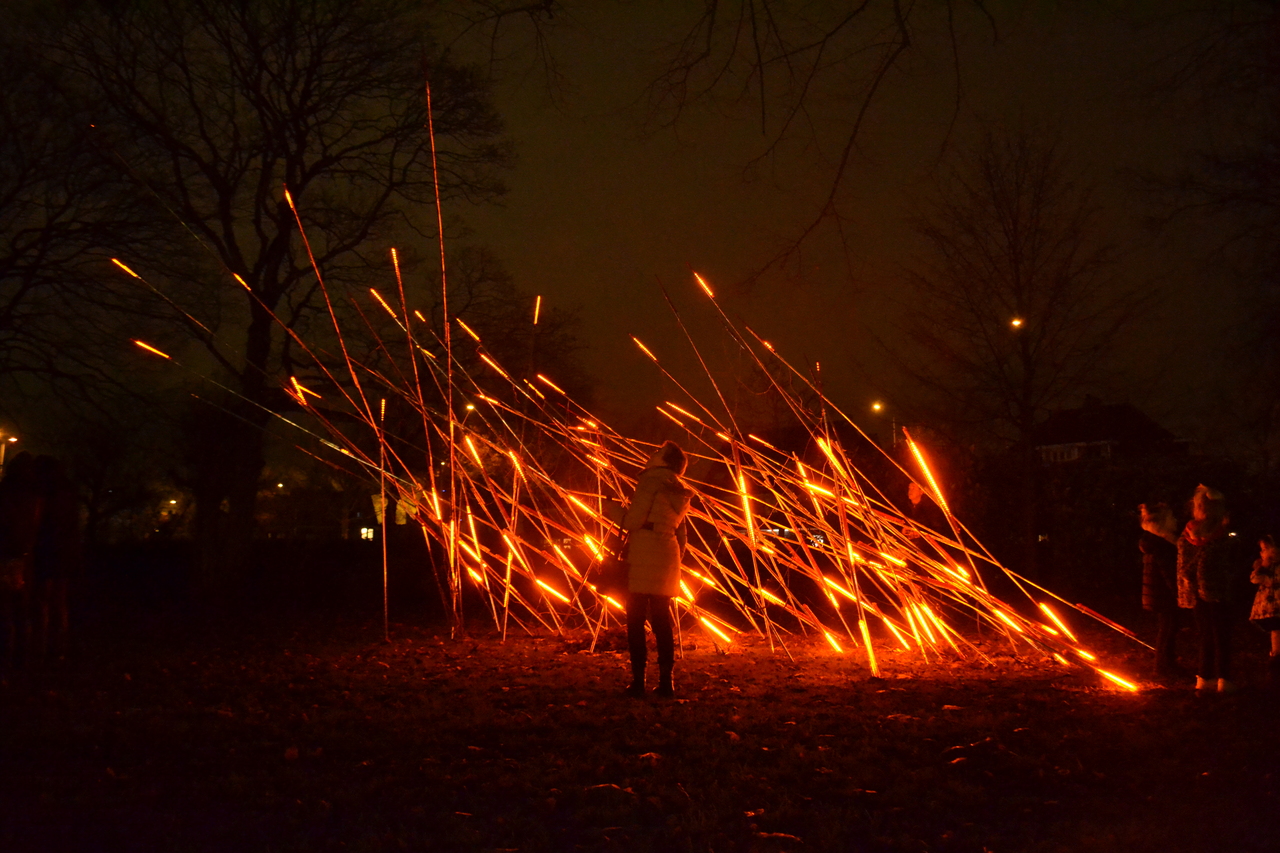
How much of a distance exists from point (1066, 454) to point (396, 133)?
2855 cm

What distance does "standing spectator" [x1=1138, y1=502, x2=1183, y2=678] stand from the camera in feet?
22.2

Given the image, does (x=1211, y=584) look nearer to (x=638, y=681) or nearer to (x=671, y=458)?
(x=671, y=458)

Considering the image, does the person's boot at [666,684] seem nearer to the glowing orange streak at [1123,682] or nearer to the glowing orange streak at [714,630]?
the glowing orange streak at [714,630]

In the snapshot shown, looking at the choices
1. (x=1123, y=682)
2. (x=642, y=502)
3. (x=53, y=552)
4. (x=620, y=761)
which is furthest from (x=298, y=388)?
(x=1123, y=682)

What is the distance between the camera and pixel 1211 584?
6.19 m

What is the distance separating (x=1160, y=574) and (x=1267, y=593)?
79 centimetres

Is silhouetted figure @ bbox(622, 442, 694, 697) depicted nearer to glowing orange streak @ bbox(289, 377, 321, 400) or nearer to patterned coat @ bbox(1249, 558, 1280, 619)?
glowing orange streak @ bbox(289, 377, 321, 400)

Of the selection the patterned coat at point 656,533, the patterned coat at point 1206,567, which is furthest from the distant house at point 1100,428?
the patterned coat at point 656,533

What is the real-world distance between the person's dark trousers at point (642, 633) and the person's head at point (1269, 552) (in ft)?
14.8

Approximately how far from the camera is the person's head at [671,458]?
20.0 feet

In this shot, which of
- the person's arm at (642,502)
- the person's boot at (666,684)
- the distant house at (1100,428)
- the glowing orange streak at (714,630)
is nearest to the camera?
the person's boot at (666,684)

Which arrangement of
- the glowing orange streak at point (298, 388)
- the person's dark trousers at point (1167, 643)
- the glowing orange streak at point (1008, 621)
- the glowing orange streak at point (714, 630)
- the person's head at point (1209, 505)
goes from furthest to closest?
the glowing orange streak at point (714, 630)
the glowing orange streak at point (298, 388)
the person's dark trousers at point (1167, 643)
the glowing orange streak at point (1008, 621)
the person's head at point (1209, 505)

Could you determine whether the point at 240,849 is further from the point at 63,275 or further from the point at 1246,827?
the point at 63,275

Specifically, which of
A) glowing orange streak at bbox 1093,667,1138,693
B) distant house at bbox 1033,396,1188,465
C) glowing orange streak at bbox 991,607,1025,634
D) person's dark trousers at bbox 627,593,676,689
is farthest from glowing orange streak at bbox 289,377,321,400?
distant house at bbox 1033,396,1188,465
